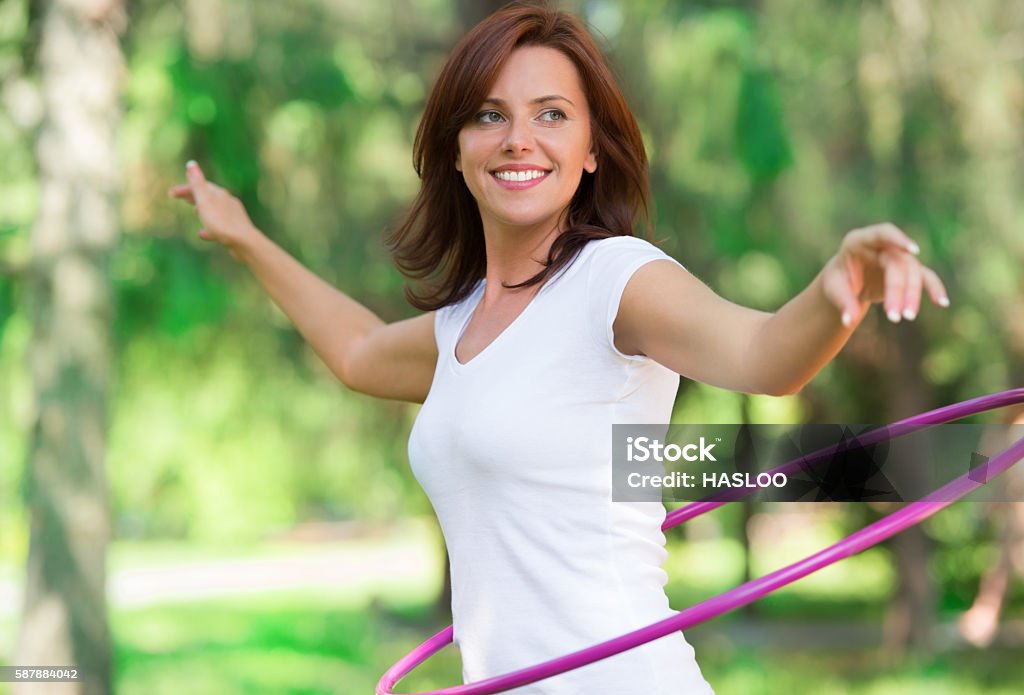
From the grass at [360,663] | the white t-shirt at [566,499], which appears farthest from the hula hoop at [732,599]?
the grass at [360,663]

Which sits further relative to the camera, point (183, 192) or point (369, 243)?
point (369, 243)

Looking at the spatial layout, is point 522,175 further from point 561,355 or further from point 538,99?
point 561,355

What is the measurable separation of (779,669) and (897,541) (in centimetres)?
170

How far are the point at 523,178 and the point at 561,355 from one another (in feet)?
1.26

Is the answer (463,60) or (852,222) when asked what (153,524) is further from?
(463,60)

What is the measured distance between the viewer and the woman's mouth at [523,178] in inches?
91.3

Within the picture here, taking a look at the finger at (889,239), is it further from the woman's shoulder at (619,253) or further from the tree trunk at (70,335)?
the tree trunk at (70,335)

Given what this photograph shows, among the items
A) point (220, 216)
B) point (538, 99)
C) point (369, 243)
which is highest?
point (369, 243)

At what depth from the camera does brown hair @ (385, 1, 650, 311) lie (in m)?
2.33

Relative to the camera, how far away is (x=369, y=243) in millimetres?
10375

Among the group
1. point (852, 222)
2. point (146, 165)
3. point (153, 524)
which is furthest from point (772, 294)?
point (153, 524)

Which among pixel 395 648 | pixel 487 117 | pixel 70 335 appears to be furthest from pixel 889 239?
pixel 395 648

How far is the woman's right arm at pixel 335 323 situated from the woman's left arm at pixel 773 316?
931 millimetres

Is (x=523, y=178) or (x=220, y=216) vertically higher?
(x=220, y=216)
